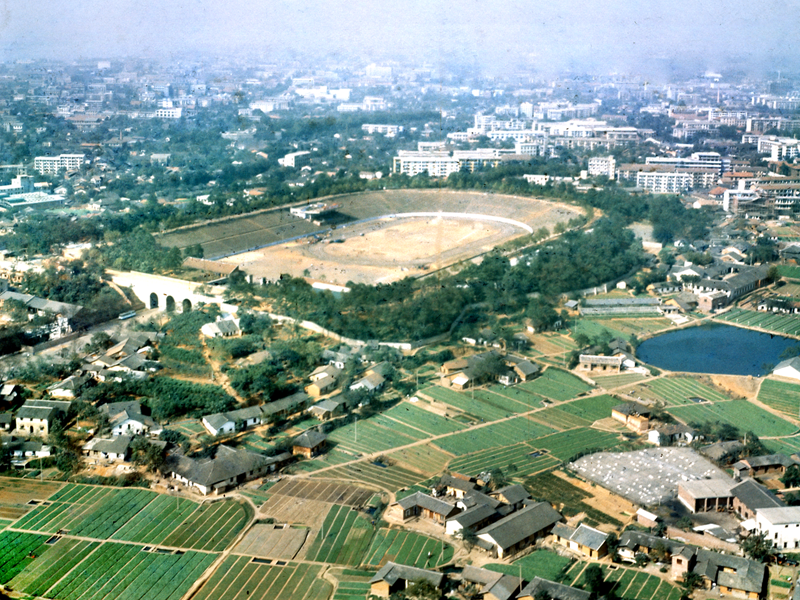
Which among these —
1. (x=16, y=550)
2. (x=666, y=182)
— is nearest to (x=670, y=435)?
(x=16, y=550)

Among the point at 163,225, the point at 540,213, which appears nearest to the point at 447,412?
the point at 163,225

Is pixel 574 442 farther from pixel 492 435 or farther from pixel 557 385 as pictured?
pixel 557 385

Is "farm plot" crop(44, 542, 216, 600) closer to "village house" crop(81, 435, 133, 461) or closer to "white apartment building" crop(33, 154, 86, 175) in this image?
"village house" crop(81, 435, 133, 461)

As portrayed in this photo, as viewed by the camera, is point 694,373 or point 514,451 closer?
point 514,451

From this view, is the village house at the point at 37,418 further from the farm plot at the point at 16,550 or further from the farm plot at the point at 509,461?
the farm plot at the point at 509,461

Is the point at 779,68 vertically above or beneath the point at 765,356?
above

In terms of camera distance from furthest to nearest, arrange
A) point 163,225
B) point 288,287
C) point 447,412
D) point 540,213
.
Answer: point 540,213 → point 163,225 → point 288,287 → point 447,412

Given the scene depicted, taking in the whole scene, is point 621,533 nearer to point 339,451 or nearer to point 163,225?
point 339,451
